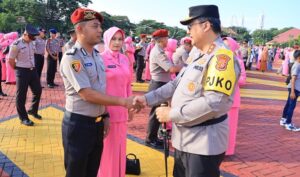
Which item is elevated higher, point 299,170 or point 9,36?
point 9,36

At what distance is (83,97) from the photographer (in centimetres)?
273

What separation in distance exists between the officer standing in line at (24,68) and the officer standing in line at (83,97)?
3766 millimetres

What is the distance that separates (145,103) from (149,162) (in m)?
2.22

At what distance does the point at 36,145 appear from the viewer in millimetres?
5262

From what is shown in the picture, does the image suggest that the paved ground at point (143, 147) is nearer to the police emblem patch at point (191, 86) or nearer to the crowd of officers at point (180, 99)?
the crowd of officers at point (180, 99)

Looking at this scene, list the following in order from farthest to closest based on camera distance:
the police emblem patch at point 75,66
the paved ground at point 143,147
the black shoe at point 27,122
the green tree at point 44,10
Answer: the green tree at point 44,10
the black shoe at point 27,122
the paved ground at point 143,147
the police emblem patch at point 75,66

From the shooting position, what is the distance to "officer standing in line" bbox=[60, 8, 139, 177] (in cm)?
271

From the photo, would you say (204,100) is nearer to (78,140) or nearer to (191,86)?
(191,86)

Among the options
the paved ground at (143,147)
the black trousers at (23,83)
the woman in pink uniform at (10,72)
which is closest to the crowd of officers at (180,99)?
the paved ground at (143,147)

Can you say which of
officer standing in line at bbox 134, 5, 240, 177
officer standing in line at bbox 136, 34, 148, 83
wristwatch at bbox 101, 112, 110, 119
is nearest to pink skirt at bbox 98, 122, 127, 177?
wristwatch at bbox 101, 112, 110, 119

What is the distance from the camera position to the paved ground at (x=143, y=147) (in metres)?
4.54

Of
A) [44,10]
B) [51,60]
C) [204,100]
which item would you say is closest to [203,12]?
[204,100]

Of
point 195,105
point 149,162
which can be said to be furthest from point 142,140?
point 195,105

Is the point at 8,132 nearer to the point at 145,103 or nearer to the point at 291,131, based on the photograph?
the point at 145,103
